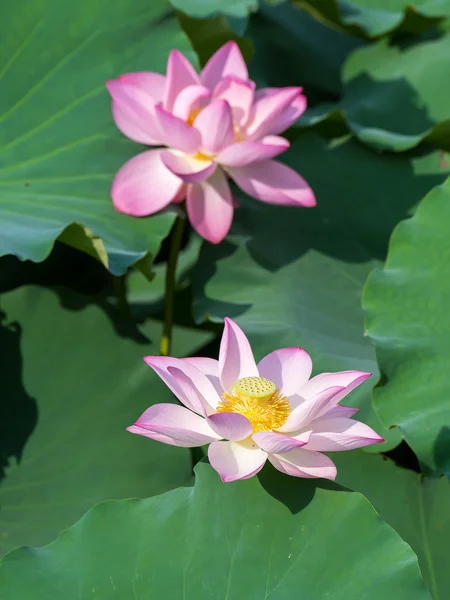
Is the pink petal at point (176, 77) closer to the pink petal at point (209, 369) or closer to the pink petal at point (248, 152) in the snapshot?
the pink petal at point (248, 152)

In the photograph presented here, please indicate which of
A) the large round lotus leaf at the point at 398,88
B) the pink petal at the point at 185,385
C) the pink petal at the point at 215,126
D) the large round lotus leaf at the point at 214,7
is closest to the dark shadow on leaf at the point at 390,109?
the large round lotus leaf at the point at 398,88

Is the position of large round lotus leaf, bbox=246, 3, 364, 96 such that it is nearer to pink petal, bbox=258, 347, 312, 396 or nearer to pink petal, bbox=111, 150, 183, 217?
pink petal, bbox=111, 150, 183, 217

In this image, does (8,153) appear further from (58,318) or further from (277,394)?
(277,394)

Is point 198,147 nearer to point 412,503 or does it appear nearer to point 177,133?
point 177,133

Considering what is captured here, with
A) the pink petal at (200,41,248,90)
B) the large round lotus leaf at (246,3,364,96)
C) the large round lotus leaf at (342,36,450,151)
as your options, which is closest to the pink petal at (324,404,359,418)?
the pink petal at (200,41,248,90)

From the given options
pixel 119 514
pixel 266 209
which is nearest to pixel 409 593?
pixel 119 514

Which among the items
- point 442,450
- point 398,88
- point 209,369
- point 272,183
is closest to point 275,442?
point 209,369
